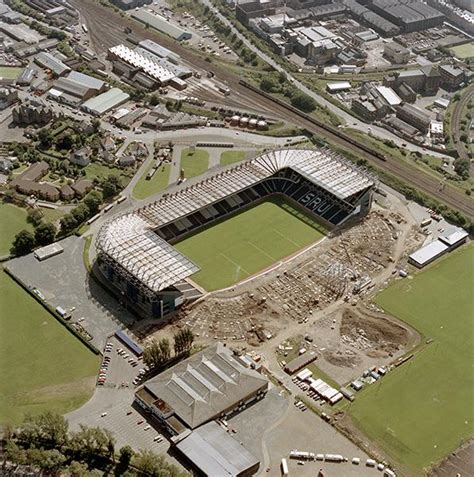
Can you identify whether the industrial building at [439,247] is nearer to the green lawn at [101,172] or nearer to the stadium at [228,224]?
the stadium at [228,224]

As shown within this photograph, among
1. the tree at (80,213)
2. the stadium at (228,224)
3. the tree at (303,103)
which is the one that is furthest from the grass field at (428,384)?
the tree at (303,103)

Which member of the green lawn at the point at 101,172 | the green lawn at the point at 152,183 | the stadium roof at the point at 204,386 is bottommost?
the green lawn at the point at 101,172

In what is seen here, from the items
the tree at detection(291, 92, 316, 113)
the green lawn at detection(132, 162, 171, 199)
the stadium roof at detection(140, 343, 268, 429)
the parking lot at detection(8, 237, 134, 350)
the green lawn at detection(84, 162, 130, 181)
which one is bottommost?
the parking lot at detection(8, 237, 134, 350)

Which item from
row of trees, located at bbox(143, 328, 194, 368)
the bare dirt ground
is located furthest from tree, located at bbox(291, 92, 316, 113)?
the bare dirt ground

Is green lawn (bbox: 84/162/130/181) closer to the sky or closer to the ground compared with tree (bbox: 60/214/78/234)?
closer to the ground

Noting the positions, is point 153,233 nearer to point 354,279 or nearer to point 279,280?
point 279,280

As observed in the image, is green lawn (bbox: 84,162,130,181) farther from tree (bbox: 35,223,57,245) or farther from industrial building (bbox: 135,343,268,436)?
industrial building (bbox: 135,343,268,436)

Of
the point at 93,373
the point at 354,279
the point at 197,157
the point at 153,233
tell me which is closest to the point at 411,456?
the point at 354,279

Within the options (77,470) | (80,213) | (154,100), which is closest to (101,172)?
(80,213)
